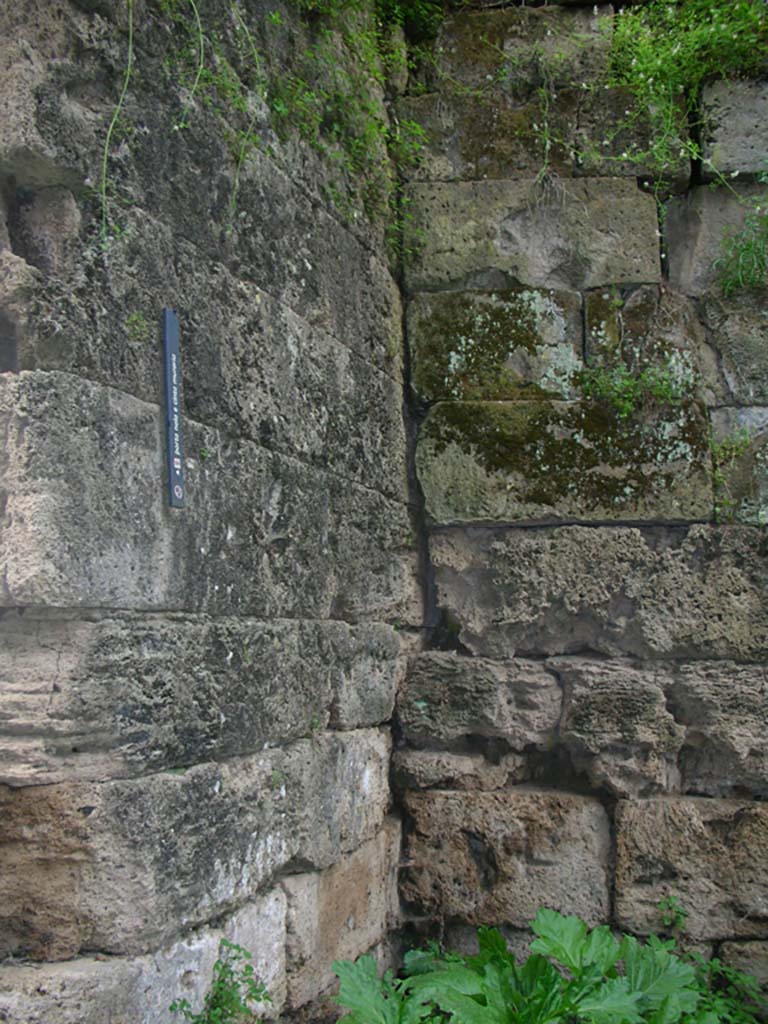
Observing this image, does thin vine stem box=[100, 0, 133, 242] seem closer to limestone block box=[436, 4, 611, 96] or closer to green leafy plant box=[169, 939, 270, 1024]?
green leafy plant box=[169, 939, 270, 1024]

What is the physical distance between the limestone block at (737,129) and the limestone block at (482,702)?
2.12 metres

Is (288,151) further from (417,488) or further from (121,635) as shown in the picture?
(121,635)

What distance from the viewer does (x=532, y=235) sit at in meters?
4.16

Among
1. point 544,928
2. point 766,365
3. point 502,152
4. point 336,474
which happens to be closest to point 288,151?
point 336,474

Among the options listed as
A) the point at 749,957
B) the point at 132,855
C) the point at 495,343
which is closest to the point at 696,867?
the point at 749,957

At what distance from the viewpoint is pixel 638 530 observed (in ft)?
12.9

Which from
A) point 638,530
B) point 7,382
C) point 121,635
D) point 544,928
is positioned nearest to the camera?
point 7,382

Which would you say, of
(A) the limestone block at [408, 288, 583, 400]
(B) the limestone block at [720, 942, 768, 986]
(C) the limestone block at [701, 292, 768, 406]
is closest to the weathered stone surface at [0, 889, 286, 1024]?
(B) the limestone block at [720, 942, 768, 986]

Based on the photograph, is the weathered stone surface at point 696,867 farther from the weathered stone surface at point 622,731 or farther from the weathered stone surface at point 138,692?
the weathered stone surface at point 138,692

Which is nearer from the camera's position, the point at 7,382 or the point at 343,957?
the point at 7,382

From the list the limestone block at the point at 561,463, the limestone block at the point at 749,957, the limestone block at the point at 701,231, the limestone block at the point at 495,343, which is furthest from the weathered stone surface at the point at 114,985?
the limestone block at the point at 701,231

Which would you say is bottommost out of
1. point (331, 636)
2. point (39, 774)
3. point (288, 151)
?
point (39, 774)

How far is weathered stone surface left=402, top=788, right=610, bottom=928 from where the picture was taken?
12.3ft

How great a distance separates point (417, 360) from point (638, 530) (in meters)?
1.06
